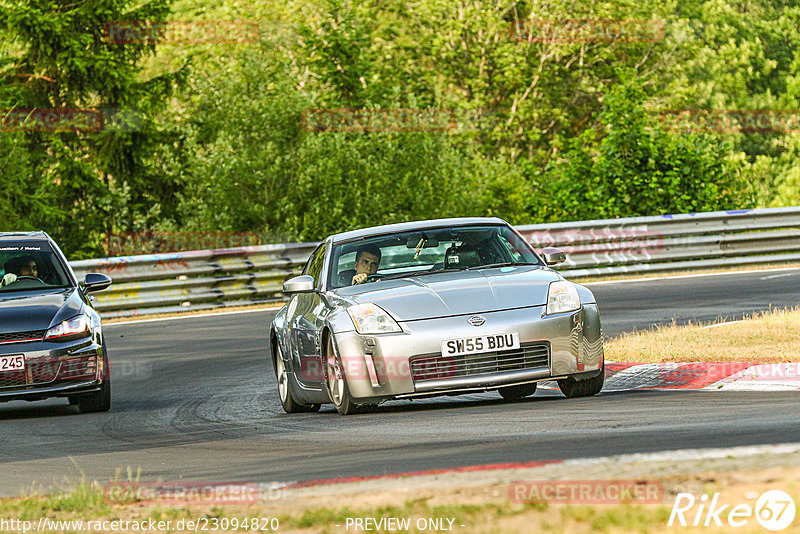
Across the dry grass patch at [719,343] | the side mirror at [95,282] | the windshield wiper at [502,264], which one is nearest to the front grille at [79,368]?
the side mirror at [95,282]

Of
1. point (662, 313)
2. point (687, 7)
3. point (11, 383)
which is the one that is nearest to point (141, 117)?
point (662, 313)

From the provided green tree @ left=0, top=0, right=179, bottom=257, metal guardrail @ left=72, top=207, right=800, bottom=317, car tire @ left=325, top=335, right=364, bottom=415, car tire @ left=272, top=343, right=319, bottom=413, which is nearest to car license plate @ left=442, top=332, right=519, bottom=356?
car tire @ left=325, top=335, right=364, bottom=415

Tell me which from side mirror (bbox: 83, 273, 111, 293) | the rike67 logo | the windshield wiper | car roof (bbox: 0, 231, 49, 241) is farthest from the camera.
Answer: car roof (bbox: 0, 231, 49, 241)

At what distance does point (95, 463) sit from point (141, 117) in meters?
26.6

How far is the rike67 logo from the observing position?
4.43 metres

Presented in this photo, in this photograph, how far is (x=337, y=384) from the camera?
977 centimetres

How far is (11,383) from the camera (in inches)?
451

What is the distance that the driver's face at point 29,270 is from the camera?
12742 millimetres

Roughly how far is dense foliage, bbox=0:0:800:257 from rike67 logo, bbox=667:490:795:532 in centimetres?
2367

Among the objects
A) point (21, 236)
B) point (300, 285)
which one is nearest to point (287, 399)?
point (300, 285)

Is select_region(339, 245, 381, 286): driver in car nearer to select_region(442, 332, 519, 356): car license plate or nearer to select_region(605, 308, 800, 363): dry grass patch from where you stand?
select_region(442, 332, 519, 356): car license plate

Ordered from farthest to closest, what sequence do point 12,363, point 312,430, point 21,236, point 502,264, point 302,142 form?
1. point 302,142
2. point 21,236
3. point 12,363
4. point 502,264
5. point 312,430

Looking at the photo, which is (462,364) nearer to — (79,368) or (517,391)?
(517,391)

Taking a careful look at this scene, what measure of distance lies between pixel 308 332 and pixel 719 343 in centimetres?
379
